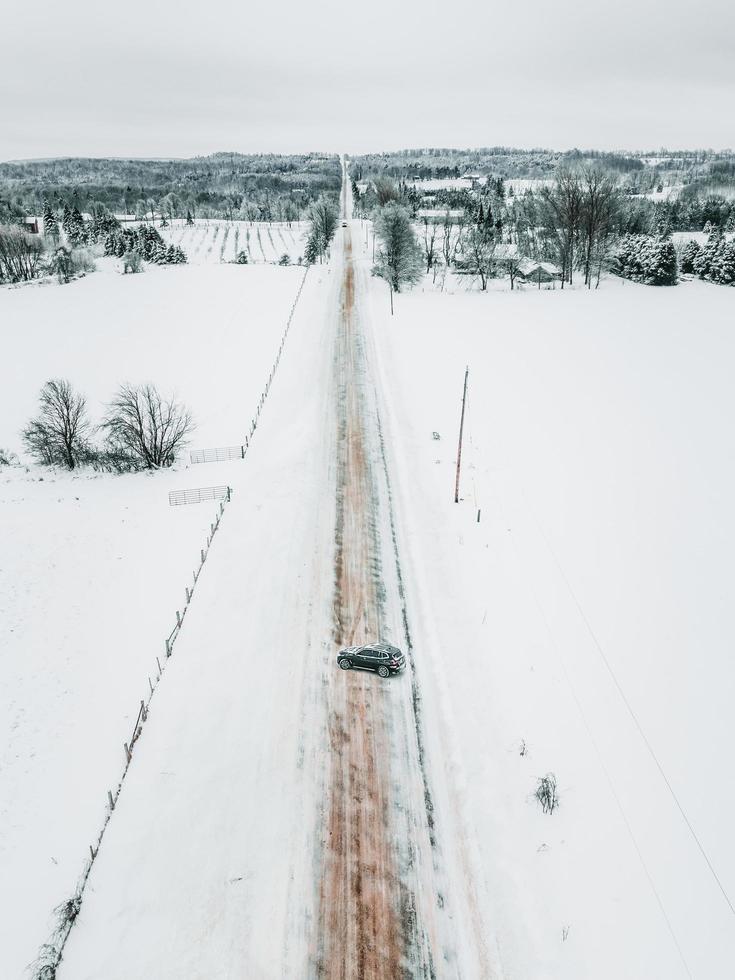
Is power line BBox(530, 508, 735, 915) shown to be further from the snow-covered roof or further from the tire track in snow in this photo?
the snow-covered roof

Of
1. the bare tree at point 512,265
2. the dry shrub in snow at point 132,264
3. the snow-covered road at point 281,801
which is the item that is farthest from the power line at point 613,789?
the dry shrub in snow at point 132,264

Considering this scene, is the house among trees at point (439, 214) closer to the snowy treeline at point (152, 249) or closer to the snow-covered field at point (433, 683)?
the snowy treeline at point (152, 249)

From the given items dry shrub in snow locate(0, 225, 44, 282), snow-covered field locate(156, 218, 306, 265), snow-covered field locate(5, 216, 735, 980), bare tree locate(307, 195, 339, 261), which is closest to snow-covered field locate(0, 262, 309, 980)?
snow-covered field locate(5, 216, 735, 980)

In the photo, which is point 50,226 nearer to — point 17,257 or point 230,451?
point 17,257

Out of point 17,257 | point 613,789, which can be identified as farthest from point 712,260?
point 17,257

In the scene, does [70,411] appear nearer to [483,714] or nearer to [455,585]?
[455,585]

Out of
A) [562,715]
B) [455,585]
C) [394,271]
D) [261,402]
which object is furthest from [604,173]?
[562,715]

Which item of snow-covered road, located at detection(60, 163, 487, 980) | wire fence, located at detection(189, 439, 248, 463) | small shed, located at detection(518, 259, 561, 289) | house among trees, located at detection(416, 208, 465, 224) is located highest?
house among trees, located at detection(416, 208, 465, 224)
